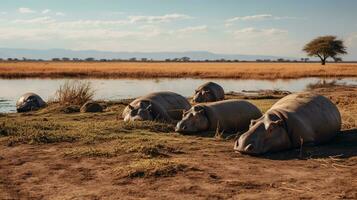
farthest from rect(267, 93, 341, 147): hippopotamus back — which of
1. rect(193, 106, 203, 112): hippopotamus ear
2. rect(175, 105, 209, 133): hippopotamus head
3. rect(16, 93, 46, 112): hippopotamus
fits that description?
rect(16, 93, 46, 112): hippopotamus

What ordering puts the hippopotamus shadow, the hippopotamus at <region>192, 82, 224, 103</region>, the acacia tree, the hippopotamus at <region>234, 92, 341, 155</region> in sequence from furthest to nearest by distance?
1. the acacia tree
2. the hippopotamus at <region>192, 82, 224, 103</region>
3. the hippopotamus at <region>234, 92, 341, 155</region>
4. the hippopotamus shadow

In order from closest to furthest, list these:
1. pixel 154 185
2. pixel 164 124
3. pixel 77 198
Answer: pixel 77 198 → pixel 154 185 → pixel 164 124

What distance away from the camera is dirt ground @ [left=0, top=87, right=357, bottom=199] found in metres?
7.20

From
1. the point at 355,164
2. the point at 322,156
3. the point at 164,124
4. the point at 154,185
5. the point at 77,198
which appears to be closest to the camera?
the point at 77,198

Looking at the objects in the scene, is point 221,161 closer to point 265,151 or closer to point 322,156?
point 265,151

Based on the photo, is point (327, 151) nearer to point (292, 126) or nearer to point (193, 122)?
point (292, 126)

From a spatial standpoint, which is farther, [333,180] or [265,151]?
[265,151]

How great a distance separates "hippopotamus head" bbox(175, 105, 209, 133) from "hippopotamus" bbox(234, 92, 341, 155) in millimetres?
2218

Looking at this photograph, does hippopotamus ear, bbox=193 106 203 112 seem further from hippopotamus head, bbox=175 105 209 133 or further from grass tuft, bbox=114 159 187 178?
grass tuft, bbox=114 159 187 178

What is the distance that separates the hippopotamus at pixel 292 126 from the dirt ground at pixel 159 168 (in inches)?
8.8

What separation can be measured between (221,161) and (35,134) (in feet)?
15.9

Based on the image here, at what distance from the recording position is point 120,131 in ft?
41.5

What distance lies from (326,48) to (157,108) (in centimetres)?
7015

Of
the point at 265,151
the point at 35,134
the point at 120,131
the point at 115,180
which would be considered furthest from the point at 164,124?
the point at 115,180
